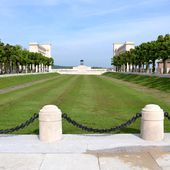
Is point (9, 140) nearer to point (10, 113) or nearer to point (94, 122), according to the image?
point (94, 122)

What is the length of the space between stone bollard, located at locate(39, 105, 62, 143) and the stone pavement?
0.70ft

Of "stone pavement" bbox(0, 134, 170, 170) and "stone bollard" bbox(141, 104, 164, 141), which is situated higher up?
"stone bollard" bbox(141, 104, 164, 141)

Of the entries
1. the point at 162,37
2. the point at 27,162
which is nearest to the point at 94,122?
the point at 27,162

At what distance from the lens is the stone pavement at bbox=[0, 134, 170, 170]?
22.4 ft

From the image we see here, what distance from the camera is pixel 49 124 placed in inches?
332

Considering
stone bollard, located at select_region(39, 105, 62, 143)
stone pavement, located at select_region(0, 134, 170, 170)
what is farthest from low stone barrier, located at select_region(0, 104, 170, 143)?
stone pavement, located at select_region(0, 134, 170, 170)

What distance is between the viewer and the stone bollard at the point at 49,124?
8.42 meters

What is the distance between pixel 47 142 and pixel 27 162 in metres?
1.54

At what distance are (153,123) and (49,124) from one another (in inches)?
111

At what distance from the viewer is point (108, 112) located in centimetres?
1512

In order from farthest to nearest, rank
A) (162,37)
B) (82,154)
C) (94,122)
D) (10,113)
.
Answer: (162,37)
(10,113)
(94,122)
(82,154)

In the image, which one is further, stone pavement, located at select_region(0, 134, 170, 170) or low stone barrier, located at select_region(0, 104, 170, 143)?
low stone barrier, located at select_region(0, 104, 170, 143)

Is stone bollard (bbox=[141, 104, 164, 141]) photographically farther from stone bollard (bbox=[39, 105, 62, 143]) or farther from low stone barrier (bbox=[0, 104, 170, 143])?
stone bollard (bbox=[39, 105, 62, 143])

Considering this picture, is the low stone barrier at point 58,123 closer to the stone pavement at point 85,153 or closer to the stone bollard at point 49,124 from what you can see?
the stone bollard at point 49,124
